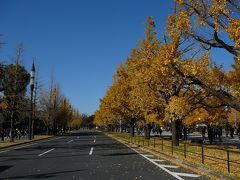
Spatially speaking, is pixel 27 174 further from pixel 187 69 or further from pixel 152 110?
pixel 152 110

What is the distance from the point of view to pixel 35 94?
170 ft

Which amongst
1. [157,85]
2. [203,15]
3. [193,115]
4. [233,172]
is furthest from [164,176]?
[193,115]

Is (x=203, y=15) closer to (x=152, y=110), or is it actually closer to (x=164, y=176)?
(x=164, y=176)

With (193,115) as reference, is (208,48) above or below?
above

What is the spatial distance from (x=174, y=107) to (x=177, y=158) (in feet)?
13.8

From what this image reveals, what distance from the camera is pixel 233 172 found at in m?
12.0

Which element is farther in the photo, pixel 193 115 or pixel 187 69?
pixel 193 115

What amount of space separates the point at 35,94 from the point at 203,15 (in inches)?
1534

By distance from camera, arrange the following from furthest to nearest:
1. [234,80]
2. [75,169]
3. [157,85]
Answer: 1. [157,85]
2. [234,80]
3. [75,169]

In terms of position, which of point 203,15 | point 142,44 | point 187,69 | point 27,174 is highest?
point 142,44

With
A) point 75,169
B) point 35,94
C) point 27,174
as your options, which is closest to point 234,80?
point 75,169

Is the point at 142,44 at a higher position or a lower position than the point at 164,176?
higher

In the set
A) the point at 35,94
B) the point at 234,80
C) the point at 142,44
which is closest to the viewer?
the point at 234,80

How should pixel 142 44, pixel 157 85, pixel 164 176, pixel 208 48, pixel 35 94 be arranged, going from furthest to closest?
1. pixel 35 94
2. pixel 142 44
3. pixel 157 85
4. pixel 208 48
5. pixel 164 176
